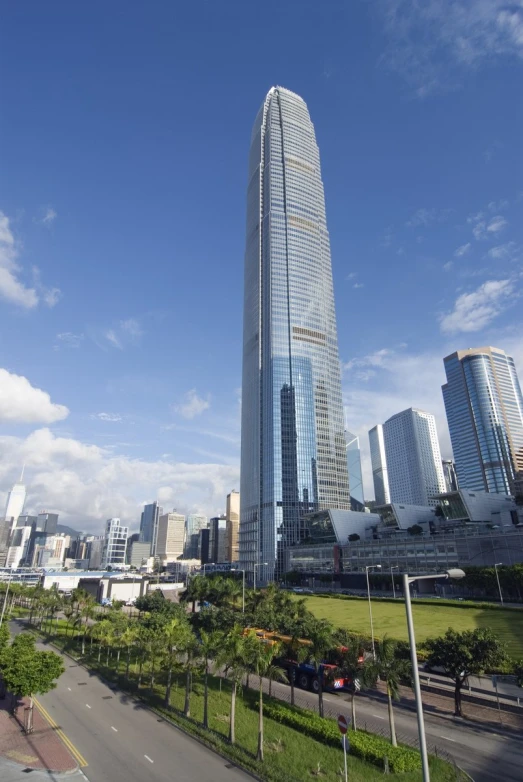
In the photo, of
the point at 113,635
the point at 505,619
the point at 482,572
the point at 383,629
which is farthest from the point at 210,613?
the point at 482,572

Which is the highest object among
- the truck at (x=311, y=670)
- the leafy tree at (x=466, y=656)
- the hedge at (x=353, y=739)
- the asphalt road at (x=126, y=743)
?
the leafy tree at (x=466, y=656)

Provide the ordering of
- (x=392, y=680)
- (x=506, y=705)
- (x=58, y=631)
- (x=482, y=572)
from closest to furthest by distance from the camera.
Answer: (x=392, y=680), (x=506, y=705), (x=58, y=631), (x=482, y=572)

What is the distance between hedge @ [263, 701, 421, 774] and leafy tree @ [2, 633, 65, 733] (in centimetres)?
1643

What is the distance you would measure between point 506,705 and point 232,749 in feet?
72.8

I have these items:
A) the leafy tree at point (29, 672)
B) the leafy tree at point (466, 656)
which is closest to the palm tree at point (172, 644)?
the leafy tree at point (29, 672)

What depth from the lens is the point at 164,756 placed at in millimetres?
27203

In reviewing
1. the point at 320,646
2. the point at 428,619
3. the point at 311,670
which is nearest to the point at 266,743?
the point at 320,646

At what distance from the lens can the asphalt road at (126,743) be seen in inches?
979

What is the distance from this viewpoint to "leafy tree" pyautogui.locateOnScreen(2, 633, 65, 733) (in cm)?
3131

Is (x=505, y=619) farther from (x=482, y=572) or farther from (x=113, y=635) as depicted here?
(x=113, y=635)

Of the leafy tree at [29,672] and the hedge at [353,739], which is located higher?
the leafy tree at [29,672]

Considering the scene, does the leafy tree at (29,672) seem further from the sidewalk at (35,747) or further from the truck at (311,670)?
the truck at (311,670)

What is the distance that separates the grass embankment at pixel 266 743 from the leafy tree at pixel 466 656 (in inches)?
365

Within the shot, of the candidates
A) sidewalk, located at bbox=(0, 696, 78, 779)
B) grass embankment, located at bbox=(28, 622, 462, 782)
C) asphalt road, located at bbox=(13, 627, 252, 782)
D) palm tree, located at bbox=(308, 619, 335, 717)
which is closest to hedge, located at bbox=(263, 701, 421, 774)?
grass embankment, located at bbox=(28, 622, 462, 782)
